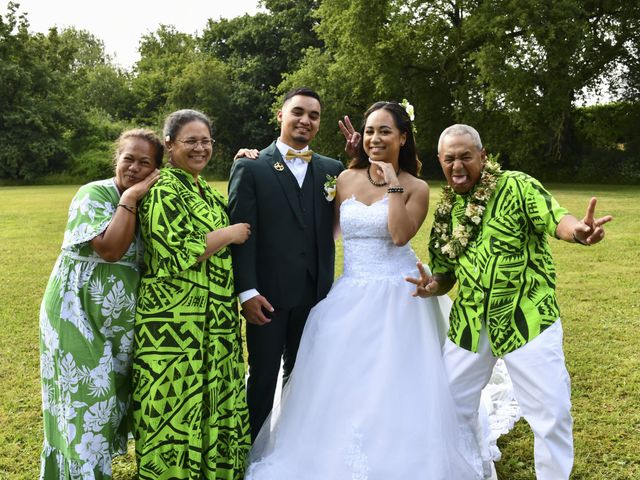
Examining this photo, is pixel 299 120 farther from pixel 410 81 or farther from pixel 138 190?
pixel 410 81

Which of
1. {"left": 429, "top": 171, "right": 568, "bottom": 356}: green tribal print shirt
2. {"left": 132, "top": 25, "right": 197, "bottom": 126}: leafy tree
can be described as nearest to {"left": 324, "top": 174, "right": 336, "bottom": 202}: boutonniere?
{"left": 429, "top": 171, "right": 568, "bottom": 356}: green tribal print shirt

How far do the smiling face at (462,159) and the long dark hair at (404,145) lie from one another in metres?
0.48

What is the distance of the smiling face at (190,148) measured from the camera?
366 cm

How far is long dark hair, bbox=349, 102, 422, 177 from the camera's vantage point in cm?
396

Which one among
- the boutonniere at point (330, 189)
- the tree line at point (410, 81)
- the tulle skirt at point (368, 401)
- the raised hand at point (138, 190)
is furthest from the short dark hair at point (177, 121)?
the tree line at point (410, 81)

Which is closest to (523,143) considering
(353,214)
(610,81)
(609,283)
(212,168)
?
(610,81)

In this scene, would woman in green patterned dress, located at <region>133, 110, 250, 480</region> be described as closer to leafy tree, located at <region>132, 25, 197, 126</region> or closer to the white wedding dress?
the white wedding dress

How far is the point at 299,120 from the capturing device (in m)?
3.98

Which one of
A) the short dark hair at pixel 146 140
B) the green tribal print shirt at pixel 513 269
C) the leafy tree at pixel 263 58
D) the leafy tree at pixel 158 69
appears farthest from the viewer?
the leafy tree at pixel 158 69

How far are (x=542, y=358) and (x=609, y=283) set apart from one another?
22.5 ft

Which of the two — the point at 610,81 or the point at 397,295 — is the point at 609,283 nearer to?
the point at 397,295

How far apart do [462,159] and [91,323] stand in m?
2.50

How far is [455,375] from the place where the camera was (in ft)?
12.1

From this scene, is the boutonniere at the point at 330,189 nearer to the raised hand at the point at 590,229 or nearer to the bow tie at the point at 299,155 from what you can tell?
the bow tie at the point at 299,155
